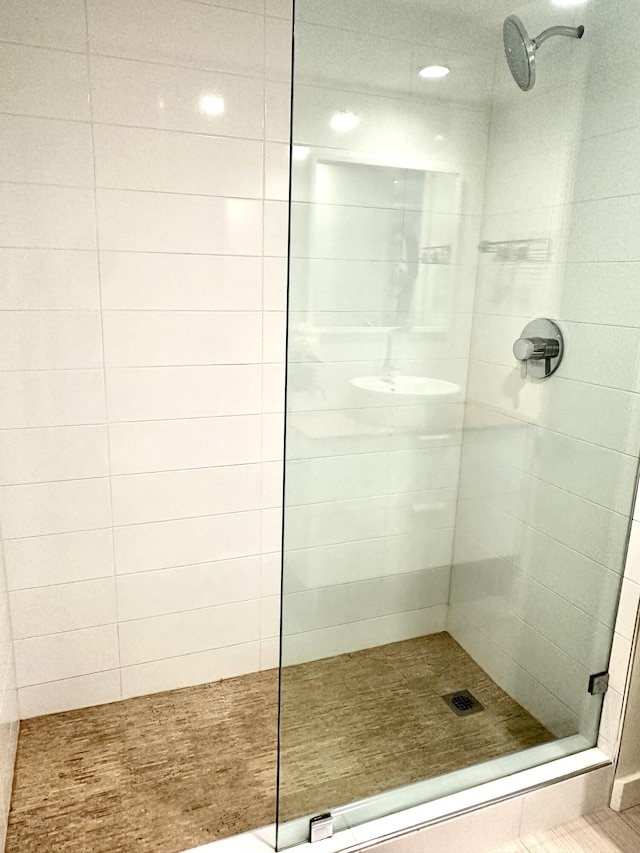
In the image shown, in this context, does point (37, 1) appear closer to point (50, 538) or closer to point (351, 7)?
point (351, 7)

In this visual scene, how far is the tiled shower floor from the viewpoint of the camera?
1540mm

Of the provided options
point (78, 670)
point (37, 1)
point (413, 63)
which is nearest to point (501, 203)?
point (413, 63)

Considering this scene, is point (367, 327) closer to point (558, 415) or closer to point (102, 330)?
point (558, 415)

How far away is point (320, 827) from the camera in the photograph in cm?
154

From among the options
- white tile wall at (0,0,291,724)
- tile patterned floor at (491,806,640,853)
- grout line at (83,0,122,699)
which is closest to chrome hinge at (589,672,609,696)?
tile patterned floor at (491,806,640,853)

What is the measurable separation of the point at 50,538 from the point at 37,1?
154 centimetres

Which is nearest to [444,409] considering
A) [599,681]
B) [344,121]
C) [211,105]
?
[344,121]

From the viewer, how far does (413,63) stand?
1.31m

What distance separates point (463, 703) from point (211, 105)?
188 cm

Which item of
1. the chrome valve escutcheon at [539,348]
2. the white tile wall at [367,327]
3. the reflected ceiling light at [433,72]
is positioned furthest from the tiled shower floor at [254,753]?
the reflected ceiling light at [433,72]

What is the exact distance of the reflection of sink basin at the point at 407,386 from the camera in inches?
56.4

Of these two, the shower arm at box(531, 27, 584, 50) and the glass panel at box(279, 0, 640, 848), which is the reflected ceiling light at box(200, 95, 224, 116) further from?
the shower arm at box(531, 27, 584, 50)

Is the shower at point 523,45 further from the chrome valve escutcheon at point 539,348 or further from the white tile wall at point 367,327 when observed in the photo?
the chrome valve escutcheon at point 539,348

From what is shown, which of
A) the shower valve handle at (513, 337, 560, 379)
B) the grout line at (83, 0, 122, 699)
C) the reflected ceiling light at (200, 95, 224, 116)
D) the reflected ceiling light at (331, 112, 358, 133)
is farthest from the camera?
the reflected ceiling light at (200, 95, 224, 116)
